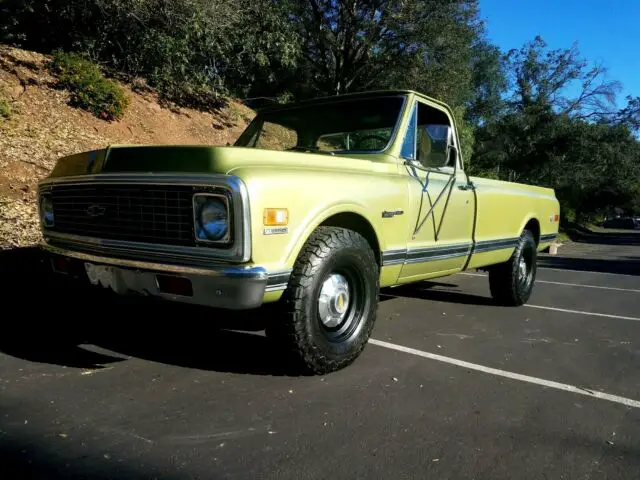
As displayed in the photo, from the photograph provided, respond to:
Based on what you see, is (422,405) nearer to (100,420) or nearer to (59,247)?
(100,420)

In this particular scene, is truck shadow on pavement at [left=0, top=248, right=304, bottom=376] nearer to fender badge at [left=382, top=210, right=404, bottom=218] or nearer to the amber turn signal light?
the amber turn signal light

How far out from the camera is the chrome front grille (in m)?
3.06

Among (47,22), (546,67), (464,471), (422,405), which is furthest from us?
(546,67)

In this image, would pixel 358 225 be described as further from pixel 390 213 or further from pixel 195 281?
pixel 195 281

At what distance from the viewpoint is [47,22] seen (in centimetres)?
1264

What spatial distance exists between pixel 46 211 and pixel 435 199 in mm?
3064

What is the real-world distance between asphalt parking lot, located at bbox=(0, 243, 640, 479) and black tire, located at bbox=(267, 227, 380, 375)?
18 centimetres

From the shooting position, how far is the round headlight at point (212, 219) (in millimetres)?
2914

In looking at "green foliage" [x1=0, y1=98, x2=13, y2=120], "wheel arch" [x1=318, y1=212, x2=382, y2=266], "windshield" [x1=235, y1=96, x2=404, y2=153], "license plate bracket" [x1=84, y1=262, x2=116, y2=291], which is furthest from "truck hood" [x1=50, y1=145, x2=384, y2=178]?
"green foliage" [x1=0, y1=98, x2=13, y2=120]

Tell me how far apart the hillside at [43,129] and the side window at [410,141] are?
4.35 metres

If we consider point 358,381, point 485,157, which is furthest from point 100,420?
point 485,157

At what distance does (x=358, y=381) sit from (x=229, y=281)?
1160mm

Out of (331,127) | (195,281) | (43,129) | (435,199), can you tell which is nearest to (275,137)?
(331,127)

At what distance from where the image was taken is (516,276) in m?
6.12
